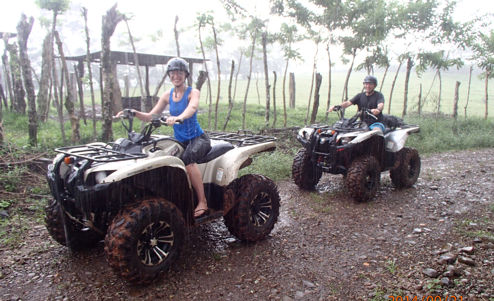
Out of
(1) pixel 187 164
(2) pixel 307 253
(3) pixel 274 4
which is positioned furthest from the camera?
(3) pixel 274 4

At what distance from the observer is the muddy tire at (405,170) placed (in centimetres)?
658

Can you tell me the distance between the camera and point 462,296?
310 cm

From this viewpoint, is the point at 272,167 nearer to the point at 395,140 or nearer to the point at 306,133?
the point at 306,133

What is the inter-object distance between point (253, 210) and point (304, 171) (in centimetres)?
223

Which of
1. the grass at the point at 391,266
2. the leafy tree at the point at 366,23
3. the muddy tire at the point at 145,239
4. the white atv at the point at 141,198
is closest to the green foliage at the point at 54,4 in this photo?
the white atv at the point at 141,198

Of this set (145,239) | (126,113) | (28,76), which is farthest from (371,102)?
(28,76)

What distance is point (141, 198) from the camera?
11.1 feet

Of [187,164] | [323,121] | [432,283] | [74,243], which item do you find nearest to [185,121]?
[187,164]

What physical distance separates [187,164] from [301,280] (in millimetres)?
1641

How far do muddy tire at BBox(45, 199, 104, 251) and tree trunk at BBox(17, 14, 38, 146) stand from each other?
4.27 meters

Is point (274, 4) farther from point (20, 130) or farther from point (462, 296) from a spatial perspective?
point (462, 296)

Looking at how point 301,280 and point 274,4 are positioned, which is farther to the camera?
point 274,4

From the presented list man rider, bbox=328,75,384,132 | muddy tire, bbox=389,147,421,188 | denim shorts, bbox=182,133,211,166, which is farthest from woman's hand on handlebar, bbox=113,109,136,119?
muddy tire, bbox=389,147,421,188

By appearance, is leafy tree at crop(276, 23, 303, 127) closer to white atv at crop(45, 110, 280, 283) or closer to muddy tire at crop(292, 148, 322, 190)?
muddy tire at crop(292, 148, 322, 190)
